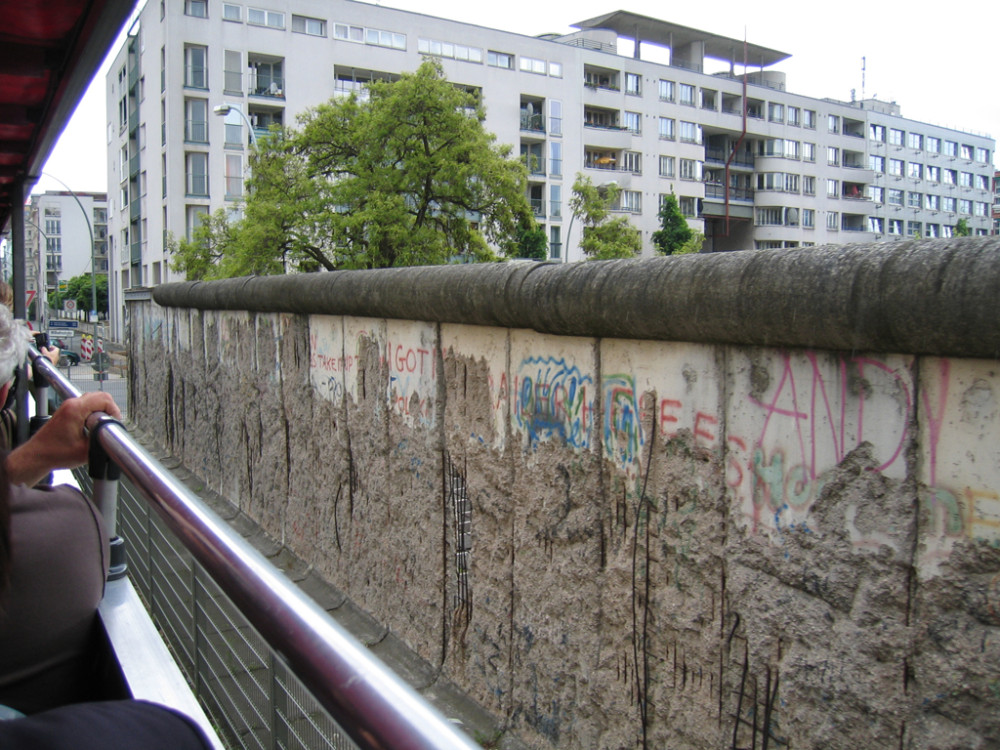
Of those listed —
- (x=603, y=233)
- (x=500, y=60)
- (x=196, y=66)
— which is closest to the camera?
(x=196, y=66)

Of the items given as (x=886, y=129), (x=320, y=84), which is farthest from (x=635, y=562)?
(x=886, y=129)

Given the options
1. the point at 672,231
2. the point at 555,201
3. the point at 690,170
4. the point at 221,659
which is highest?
the point at 690,170

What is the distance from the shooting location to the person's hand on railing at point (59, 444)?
204 centimetres

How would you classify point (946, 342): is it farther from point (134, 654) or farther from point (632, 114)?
point (632, 114)

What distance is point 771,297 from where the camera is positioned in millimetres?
2512

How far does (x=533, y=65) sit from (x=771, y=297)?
54031 millimetres

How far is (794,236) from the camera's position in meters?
69.9

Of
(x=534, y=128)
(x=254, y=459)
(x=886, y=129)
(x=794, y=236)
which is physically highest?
(x=886, y=129)

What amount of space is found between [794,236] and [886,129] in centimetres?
1748

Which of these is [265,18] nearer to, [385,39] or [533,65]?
[385,39]

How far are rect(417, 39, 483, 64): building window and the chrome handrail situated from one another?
4972 centimetres

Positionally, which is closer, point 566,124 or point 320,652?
point 320,652

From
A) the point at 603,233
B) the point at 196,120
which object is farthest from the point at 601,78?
the point at 196,120

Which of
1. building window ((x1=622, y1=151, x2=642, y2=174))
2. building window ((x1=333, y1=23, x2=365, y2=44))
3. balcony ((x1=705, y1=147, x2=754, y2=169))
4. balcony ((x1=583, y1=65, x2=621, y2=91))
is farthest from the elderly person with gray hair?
balcony ((x1=705, y1=147, x2=754, y2=169))
